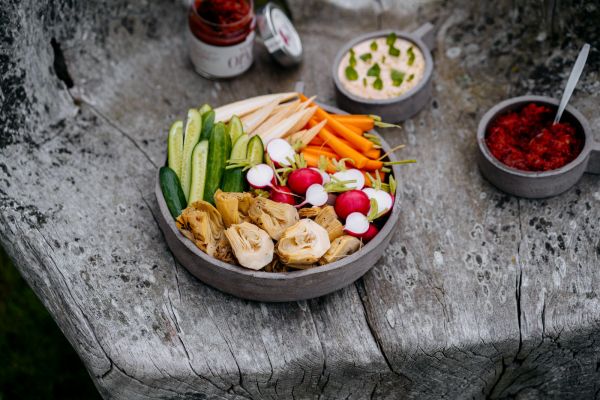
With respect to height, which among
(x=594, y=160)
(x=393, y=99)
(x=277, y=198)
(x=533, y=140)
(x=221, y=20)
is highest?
(x=221, y=20)

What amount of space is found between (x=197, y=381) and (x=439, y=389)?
86 centimetres

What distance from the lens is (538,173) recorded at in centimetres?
251

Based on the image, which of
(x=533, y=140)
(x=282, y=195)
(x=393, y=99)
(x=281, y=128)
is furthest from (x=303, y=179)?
(x=533, y=140)

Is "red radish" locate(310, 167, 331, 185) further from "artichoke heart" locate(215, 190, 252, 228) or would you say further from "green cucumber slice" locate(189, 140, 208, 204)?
"green cucumber slice" locate(189, 140, 208, 204)

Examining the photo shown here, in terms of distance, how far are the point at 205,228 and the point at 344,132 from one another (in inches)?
25.9

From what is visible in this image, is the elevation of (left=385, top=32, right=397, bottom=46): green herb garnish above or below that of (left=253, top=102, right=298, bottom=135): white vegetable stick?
below

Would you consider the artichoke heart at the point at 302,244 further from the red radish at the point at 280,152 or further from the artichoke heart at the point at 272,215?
the red radish at the point at 280,152

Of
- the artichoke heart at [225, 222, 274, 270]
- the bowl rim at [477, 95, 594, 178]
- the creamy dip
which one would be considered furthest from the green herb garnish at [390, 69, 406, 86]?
the artichoke heart at [225, 222, 274, 270]

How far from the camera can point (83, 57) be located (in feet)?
9.98

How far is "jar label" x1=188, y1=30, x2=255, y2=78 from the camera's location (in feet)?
9.95

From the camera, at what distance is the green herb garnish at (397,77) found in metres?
2.86

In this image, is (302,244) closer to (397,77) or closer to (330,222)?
(330,222)

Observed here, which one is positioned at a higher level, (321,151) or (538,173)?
(321,151)

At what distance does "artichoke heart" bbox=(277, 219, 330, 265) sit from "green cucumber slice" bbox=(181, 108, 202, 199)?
45 cm
